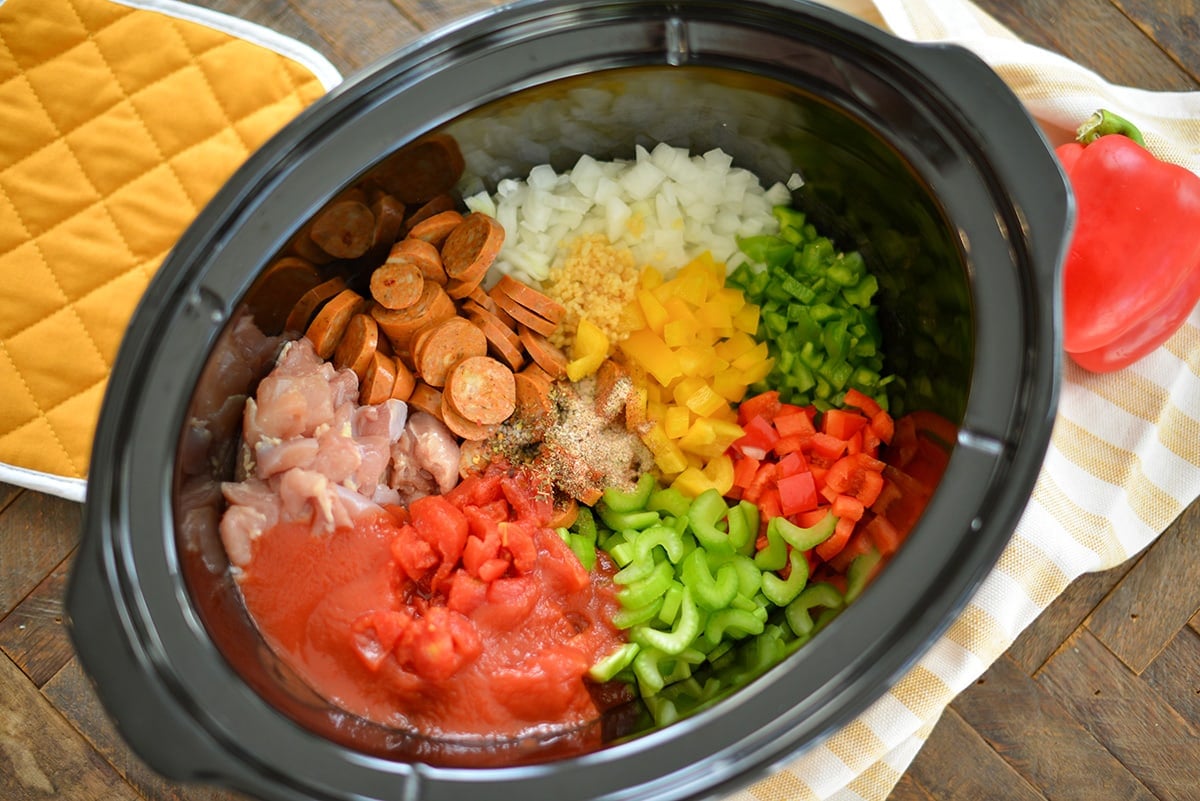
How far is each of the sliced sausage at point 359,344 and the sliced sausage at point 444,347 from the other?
8cm

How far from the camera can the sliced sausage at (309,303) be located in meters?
1.59

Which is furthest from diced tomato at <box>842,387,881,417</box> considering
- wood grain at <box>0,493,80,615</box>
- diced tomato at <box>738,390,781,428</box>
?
wood grain at <box>0,493,80,615</box>

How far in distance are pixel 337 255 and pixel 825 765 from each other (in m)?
1.27

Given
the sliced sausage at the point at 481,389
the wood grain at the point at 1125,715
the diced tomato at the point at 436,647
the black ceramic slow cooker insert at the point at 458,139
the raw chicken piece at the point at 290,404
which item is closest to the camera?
the black ceramic slow cooker insert at the point at 458,139

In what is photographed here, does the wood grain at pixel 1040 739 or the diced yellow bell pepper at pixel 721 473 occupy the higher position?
the diced yellow bell pepper at pixel 721 473

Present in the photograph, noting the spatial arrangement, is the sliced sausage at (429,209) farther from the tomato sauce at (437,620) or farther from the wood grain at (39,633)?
the wood grain at (39,633)

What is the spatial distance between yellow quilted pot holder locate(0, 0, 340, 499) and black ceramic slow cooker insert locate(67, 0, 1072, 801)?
593mm

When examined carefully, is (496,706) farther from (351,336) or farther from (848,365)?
(848,365)

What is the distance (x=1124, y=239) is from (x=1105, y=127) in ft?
0.74

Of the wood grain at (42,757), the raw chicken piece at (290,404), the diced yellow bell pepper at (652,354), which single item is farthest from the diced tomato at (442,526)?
the wood grain at (42,757)

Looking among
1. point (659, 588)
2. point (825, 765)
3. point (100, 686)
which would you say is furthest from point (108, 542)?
point (825, 765)

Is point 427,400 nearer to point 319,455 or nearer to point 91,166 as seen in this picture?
point 319,455

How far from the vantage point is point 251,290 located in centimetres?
141

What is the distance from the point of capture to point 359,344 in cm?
162
